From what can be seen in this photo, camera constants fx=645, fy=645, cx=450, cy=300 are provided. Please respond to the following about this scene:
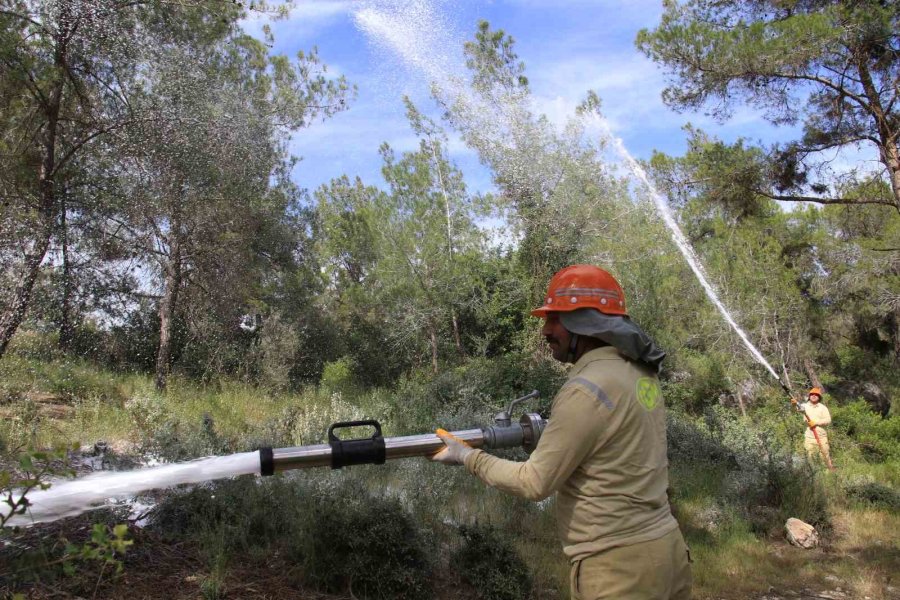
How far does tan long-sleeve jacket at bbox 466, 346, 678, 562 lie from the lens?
2.04m

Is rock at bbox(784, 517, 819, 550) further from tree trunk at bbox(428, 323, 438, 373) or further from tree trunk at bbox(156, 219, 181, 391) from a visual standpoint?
tree trunk at bbox(428, 323, 438, 373)

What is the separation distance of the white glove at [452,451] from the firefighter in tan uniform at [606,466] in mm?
65

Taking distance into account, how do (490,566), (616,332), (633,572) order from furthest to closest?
(490,566) → (616,332) → (633,572)

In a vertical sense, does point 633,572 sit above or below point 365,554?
above

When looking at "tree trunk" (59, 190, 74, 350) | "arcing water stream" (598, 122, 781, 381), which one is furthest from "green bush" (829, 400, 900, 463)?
"tree trunk" (59, 190, 74, 350)

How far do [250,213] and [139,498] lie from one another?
10.4 m

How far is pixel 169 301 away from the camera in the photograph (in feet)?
41.2

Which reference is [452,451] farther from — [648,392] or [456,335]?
[456,335]

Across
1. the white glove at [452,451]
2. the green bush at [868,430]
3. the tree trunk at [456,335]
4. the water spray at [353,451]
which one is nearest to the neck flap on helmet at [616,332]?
the water spray at [353,451]

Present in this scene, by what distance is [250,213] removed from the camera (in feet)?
45.7

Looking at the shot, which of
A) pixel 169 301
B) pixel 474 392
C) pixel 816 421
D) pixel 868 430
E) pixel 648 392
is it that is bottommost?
pixel 868 430

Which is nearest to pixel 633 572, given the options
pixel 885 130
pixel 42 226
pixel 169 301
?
pixel 42 226

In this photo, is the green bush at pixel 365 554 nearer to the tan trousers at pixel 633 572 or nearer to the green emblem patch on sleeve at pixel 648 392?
the tan trousers at pixel 633 572

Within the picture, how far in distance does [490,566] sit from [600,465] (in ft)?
7.46
